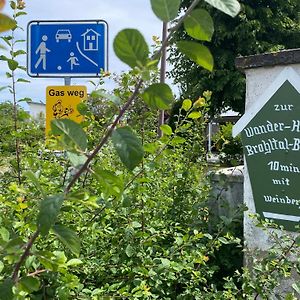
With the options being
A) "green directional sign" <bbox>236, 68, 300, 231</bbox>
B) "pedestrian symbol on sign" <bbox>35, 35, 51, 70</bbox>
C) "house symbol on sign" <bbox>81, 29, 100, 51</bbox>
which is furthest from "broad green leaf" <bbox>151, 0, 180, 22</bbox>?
"pedestrian symbol on sign" <bbox>35, 35, 51, 70</bbox>

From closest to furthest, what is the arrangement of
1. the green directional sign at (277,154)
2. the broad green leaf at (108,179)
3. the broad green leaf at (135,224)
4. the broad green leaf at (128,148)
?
the broad green leaf at (128,148) < the broad green leaf at (108,179) < the broad green leaf at (135,224) < the green directional sign at (277,154)

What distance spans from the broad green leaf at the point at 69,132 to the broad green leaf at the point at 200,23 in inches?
10.3

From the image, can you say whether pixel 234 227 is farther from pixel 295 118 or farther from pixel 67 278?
pixel 67 278

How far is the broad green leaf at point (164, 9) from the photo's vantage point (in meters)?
0.82

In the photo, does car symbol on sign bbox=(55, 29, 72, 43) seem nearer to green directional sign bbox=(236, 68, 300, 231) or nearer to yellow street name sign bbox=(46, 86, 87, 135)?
yellow street name sign bbox=(46, 86, 87, 135)

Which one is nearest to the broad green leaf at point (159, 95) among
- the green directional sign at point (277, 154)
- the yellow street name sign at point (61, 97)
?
the green directional sign at point (277, 154)

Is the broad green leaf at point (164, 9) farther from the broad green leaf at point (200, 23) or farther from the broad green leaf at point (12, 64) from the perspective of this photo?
the broad green leaf at point (12, 64)

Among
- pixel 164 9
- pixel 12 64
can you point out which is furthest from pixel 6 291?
pixel 12 64

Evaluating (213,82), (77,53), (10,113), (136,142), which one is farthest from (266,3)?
(136,142)

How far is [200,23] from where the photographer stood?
0.84 m

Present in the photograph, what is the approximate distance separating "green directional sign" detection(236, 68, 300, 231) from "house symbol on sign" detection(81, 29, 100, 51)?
4.85 ft

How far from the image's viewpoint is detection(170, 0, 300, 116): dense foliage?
20.1 metres

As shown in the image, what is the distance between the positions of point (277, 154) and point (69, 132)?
5.99 ft

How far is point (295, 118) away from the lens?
2.52 metres
